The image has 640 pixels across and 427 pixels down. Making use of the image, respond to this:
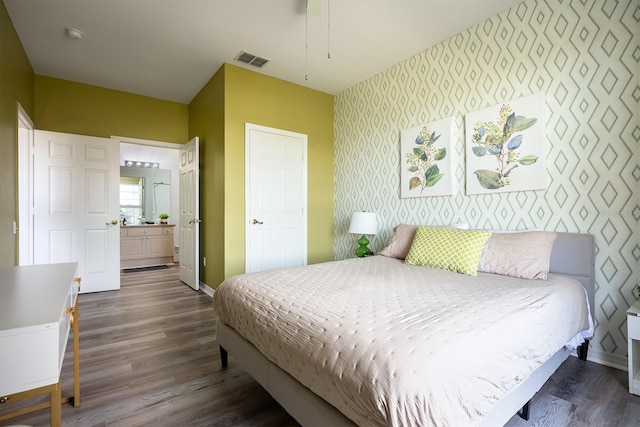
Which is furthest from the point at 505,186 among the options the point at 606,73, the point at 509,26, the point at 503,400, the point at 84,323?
the point at 84,323

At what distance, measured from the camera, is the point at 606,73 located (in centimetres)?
210

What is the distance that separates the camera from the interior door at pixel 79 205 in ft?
12.1

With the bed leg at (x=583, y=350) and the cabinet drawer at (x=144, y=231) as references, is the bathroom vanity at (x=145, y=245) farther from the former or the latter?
the bed leg at (x=583, y=350)

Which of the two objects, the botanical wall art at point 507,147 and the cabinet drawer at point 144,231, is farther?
the cabinet drawer at point 144,231

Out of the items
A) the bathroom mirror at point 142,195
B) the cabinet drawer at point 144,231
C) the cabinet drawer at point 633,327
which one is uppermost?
the bathroom mirror at point 142,195

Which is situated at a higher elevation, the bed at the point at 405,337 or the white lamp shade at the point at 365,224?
the white lamp shade at the point at 365,224

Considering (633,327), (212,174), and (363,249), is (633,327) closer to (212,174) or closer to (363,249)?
(363,249)

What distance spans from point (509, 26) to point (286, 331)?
9.74ft

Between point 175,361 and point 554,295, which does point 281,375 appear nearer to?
point 175,361

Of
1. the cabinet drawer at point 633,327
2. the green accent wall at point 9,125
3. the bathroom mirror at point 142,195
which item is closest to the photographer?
the cabinet drawer at point 633,327

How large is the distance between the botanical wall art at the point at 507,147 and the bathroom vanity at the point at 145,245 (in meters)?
5.84

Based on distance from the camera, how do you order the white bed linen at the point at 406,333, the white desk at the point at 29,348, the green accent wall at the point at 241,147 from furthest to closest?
the green accent wall at the point at 241,147, the white bed linen at the point at 406,333, the white desk at the point at 29,348

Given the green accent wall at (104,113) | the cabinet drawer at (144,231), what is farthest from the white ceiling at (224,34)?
the cabinet drawer at (144,231)

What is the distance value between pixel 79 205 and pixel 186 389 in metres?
3.32
